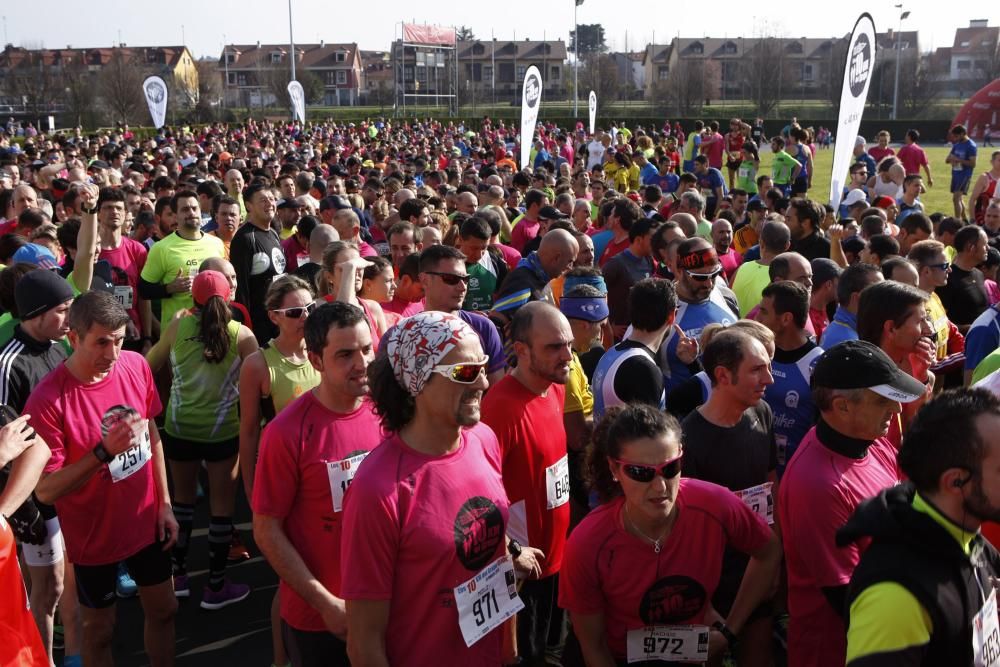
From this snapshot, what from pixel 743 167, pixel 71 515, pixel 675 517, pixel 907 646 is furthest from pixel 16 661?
pixel 743 167

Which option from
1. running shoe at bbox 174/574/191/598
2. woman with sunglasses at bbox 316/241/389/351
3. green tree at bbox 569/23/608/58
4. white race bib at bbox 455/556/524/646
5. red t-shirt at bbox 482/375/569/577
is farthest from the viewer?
green tree at bbox 569/23/608/58

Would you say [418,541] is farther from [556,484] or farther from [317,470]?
[556,484]

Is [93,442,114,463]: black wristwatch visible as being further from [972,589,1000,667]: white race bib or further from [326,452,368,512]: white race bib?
[972,589,1000,667]: white race bib

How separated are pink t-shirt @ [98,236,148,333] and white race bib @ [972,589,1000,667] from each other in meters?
6.68

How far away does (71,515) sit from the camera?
418 centimetres

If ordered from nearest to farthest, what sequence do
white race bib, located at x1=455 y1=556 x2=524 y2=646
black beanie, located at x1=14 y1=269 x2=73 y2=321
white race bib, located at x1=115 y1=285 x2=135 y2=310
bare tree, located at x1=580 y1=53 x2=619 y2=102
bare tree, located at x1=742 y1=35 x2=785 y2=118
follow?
white race bib, located at x1=455 y1=556 x2=524 y2=646 → black beanie, located at x1=14 y1=269 x2=73 y2=321 → white race bib, located at x1=115 y1=285 x2=135 y2=310 → bare tree, located at x1=742 y1=35 x2=785 y2=118 → bare tree, located at x1=580 y1=53 x2=619 y2=102

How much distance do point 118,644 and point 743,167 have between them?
48.3ft

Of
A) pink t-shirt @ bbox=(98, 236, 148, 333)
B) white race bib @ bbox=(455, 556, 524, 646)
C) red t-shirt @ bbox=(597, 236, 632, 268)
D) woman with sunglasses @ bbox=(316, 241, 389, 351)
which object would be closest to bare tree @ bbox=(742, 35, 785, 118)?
red t-shirt @ bbox=(597, 236, 632, 268)

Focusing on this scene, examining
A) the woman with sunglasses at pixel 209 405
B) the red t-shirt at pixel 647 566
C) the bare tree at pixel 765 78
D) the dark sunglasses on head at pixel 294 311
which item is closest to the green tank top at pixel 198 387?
the woman with sunglasses at pixel 209 405

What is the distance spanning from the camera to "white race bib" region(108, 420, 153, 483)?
13.6 ft

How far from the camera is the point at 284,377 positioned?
475 centimetres

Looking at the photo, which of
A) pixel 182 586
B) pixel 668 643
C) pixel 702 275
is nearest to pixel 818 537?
pixel 668 643

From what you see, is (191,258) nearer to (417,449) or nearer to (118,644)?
(118,644)

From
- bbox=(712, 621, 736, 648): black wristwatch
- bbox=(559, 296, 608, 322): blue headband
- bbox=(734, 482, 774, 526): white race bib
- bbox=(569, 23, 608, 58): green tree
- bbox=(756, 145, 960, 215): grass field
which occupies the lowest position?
bbox=(756, 145, 960, 215): grass field
